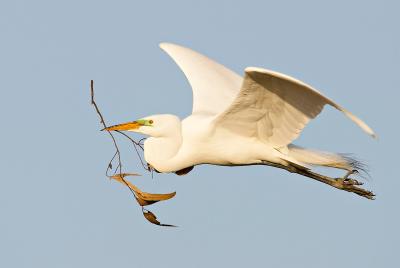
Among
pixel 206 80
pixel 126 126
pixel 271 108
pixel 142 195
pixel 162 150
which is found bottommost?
pixel 142 195

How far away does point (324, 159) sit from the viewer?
13484 mm

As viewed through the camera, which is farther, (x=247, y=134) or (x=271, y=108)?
(x=247, y=134)

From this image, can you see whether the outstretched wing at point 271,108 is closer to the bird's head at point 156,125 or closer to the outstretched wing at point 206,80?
the bird's head at point 156,125

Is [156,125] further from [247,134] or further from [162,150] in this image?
[247,134]

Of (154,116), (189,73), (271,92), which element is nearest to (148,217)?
(154,116)

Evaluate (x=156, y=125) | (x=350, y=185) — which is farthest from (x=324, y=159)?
(x=156, y=125)

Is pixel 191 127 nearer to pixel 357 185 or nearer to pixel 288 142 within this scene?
pixel 288 142

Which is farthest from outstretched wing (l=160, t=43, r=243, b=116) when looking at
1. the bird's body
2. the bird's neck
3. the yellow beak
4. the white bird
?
the yellow beak

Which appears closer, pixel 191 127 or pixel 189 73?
pixel 191 127

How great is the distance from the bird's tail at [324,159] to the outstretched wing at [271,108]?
0.44m

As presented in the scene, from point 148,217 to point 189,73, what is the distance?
3.15 meters

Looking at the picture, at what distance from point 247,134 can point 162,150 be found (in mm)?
1119

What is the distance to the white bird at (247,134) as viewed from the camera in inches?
479

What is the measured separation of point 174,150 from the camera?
43.5 ft
